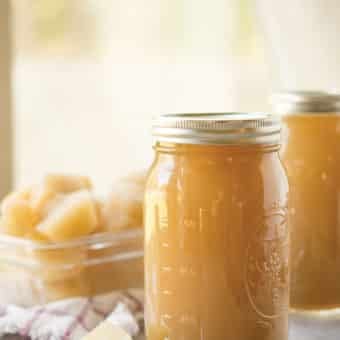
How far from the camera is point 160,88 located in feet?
6.53

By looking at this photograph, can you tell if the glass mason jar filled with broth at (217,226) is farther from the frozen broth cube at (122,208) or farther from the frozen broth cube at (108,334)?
the frozen broth cube at (122,208)

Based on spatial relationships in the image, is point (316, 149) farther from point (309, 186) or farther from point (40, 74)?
point (40, 74)

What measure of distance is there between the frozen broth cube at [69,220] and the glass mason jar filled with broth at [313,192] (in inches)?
12.8

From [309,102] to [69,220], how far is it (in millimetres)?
419

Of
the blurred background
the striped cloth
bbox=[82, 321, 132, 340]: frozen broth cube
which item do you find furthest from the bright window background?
bbox=[82, 321, 132, 340]: frozen broth cube

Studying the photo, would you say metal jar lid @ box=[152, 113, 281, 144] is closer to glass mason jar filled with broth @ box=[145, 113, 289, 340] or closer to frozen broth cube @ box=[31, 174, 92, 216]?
glass mason jar filled with broth @ box=[145, 113, 289, 340]

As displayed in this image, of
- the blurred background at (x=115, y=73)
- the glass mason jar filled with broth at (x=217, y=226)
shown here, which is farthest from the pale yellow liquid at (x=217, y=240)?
→ the blurred background at (x=115, y=73)

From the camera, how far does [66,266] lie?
3.47 feet

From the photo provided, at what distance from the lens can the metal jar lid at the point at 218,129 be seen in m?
0.76

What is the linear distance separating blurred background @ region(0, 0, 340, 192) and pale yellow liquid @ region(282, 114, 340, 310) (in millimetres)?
863

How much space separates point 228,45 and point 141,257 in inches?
40.9

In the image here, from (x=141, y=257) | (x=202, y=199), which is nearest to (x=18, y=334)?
(x=141, y=257)

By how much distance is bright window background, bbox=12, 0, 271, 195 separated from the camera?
6.10 ft

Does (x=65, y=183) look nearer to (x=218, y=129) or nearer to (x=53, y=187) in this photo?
(x=53, y=187)
